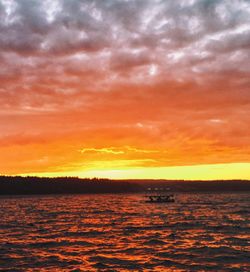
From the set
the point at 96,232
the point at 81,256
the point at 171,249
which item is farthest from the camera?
the point at 96,232

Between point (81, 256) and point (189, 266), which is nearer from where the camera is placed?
point (189, 266)

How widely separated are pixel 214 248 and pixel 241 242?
19.9ft

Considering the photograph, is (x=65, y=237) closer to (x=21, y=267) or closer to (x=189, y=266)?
(x=21, y=267)

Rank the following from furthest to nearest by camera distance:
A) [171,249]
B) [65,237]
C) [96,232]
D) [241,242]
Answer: [96,232], [65,237], [241,242], [171,249]

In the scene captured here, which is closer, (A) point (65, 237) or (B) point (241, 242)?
(B) point (241, 242)

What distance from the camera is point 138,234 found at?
5553 cm

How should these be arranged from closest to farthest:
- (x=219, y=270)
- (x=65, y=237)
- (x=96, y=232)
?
(x=219, y=270)
(x=65, y=237)
(x=96, y=232)

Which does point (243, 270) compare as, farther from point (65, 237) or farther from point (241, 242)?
point (65, 237)

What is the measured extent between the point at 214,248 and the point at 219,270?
35.1 ft

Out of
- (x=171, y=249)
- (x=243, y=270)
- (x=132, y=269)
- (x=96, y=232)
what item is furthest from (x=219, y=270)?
(x=96, y=232)

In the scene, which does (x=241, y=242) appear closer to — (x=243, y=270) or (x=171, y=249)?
(x=171, y=249)

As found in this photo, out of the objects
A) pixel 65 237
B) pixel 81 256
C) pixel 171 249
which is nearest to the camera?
pixel 81 256

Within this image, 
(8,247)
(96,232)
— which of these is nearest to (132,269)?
(8,247)

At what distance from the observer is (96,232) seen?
5869 cm
